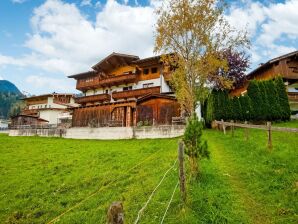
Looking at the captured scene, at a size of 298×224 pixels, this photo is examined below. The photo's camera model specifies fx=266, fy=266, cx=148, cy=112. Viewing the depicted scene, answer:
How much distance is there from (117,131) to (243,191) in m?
24.1

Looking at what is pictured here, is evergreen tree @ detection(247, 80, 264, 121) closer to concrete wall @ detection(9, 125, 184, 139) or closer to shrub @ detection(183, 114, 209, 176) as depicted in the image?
concrete wall @ detection(9, 125, 184, 139)

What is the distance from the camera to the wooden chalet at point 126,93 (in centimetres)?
3647

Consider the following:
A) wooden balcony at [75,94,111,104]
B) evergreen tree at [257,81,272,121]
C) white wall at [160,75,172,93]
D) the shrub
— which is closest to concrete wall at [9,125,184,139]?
evergreen tree at [257,81,272,121]

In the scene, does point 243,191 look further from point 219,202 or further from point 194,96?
point 194,96

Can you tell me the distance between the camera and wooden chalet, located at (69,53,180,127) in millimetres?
36469

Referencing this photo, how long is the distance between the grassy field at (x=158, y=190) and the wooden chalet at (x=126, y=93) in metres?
18.2

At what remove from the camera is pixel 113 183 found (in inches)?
504

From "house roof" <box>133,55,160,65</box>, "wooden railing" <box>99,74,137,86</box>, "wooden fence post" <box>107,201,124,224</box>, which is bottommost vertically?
"wooden fence post" <box>107,201,124,224</box>

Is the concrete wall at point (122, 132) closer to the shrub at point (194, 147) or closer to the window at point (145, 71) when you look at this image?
the window at point (145, 71)

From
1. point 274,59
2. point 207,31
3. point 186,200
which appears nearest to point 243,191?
point 186,200

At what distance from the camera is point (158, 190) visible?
10055mm

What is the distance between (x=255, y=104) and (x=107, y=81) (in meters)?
29.1

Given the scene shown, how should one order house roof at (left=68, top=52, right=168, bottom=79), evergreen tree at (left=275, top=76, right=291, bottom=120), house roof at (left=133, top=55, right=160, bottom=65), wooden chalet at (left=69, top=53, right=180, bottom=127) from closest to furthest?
evergreen tree at (left=275, top=76, right=291, bottom=120) < wooden chalet at (left=69, top=53, right=180, bottom=127) < house roof at (left=133, top=55, right=160, bottom=65) < house roof at (left=68, top=52, right=168, bottom=79)

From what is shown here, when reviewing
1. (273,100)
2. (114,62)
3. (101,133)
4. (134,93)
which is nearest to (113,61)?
(114,62)
